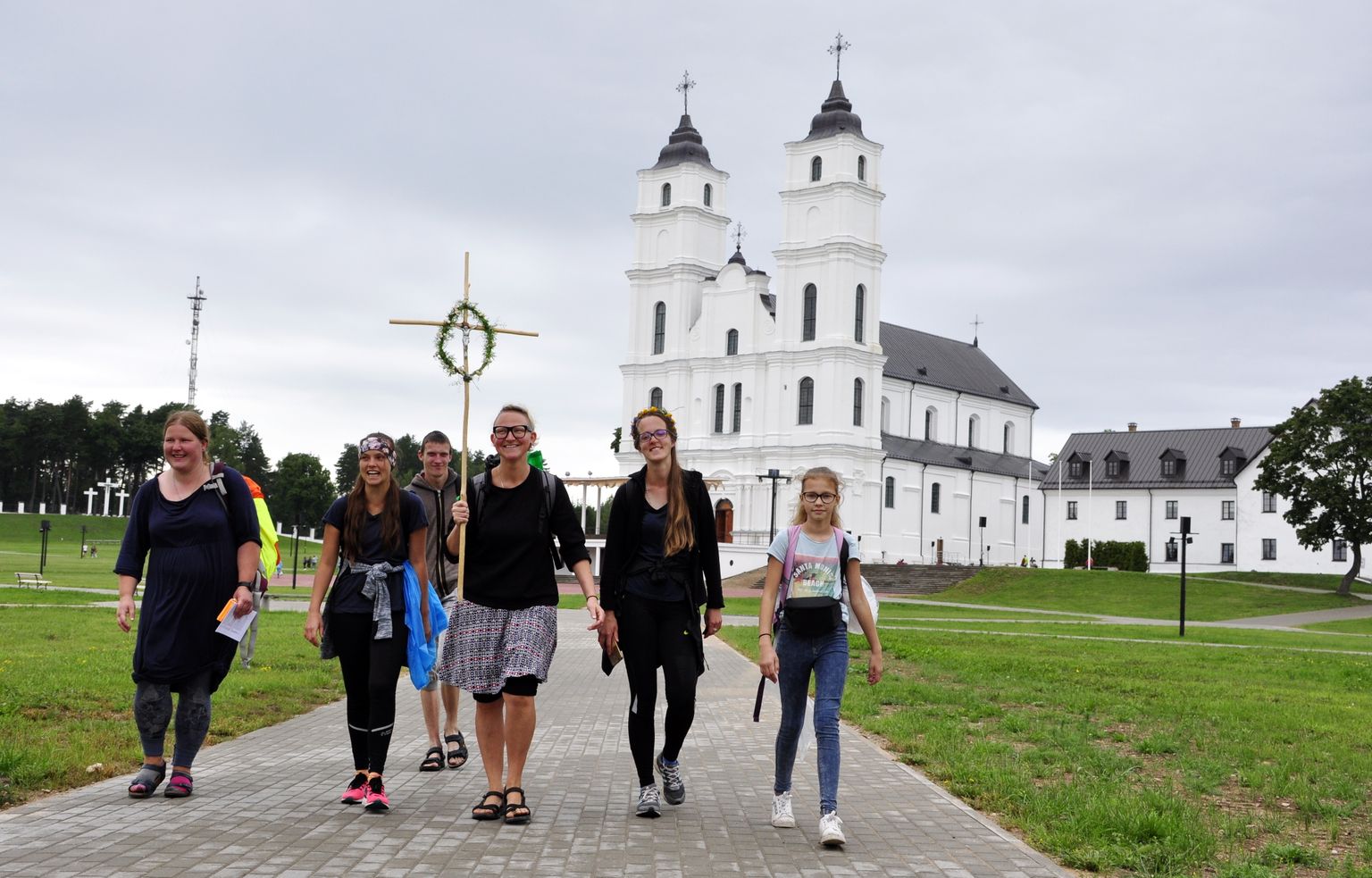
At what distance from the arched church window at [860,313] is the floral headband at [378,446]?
6535 cm

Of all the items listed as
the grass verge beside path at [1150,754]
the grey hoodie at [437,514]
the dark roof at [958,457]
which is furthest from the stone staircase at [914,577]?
the grey hoodie at [437,514]

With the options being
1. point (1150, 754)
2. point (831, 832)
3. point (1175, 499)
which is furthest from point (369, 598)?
point (1175, 499)

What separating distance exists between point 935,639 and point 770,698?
38.1 ft

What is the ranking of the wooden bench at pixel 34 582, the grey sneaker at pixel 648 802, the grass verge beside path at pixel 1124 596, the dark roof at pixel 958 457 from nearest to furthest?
the grey sneaker at pixel 648 802 → the wooden bench at pixel 34 582 → the grass verge beside path at pixel 1124 596 → the dark roof at pixel 958 457

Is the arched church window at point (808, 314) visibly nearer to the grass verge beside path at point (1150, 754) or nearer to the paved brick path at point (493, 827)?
the grass verge beside path at point (1150, 754)

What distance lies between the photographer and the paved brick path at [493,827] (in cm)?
589

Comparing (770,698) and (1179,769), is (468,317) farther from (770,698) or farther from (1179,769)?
(770,698)

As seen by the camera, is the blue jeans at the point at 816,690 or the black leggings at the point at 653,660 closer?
the blue jeans at the point at 816,690

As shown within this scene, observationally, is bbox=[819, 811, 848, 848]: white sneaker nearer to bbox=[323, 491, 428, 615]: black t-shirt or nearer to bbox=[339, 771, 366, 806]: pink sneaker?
bbox=[339, 771, 366, 806]: pink sneaker

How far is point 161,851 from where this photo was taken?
593 cm

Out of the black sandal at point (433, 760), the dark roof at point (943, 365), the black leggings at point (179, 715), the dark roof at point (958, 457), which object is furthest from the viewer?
the dark roof at point (943, 365)

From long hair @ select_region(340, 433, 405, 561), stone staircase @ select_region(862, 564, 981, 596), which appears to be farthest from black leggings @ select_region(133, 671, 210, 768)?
stone staircase @ select_region(862, 564, 981, 596)

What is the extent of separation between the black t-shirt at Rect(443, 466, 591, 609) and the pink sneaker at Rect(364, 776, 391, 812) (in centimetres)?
105

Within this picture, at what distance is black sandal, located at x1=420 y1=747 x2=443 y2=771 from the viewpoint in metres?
8.69
